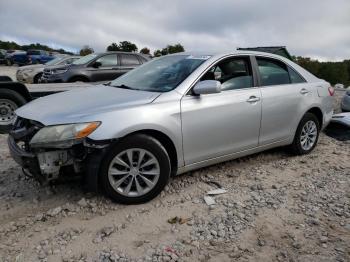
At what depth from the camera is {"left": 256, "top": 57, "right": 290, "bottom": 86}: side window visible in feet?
15.3

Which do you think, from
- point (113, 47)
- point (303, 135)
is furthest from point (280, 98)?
point (113, 47)

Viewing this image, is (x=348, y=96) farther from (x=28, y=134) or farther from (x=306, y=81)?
(x=28, y=134)

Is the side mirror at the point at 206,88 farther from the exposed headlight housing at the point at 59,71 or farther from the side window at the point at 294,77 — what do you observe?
the exposed headlight housing at the point at 59,71

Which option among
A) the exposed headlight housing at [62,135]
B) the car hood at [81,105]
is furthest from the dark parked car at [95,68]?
the exposed headlight housing at [62,135]

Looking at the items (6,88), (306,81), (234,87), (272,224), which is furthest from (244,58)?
(6,88)

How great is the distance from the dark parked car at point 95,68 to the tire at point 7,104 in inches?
162

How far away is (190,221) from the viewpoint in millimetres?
3340

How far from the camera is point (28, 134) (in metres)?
3.42

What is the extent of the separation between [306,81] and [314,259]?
307 cm

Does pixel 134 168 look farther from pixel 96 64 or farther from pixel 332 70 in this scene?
pixel 332 70

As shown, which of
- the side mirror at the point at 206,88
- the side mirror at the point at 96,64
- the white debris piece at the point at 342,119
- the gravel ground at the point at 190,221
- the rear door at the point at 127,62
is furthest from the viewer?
the rear door at the point at 127,62

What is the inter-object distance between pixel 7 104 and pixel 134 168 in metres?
4.20

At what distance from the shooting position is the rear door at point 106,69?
10.8m

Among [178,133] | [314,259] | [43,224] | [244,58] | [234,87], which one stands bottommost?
[314,259]
